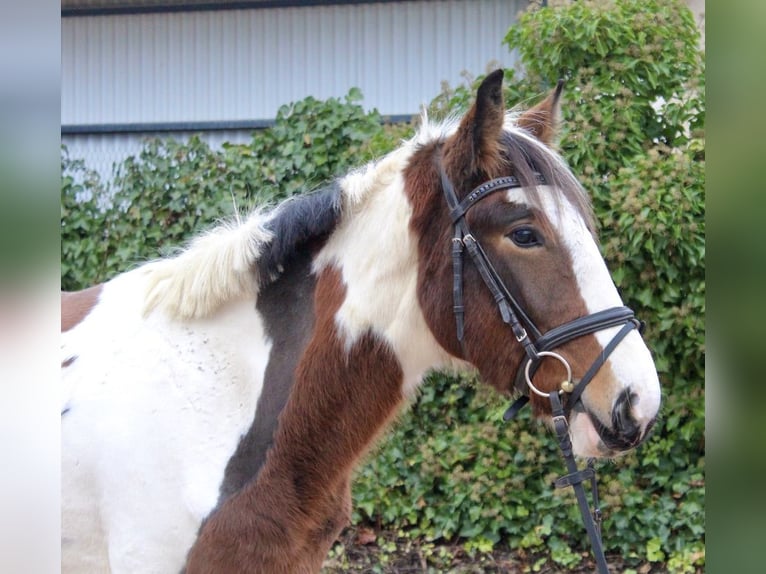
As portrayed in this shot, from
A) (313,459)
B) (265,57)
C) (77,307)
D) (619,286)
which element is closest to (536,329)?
(313,459)

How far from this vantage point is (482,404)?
485 cm

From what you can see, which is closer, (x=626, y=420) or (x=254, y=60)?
(x=626, y=420)

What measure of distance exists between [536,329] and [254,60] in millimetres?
7615

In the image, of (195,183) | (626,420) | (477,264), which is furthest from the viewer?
(195,183)

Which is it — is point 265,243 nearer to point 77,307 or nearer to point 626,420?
point 77,307

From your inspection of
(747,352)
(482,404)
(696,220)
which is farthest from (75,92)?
(747,352)

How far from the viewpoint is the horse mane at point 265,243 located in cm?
239

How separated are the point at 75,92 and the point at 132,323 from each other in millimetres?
7845

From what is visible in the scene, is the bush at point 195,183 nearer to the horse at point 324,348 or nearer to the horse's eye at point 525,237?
the horse at point 324,348

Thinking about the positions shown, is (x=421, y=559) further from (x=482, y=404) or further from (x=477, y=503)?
(x=482, y=404)

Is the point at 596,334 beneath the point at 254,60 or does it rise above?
beneath

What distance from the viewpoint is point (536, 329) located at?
2119 mm

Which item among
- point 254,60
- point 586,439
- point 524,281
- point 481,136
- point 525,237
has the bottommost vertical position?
point 586,439

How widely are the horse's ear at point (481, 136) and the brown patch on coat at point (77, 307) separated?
4.23 ft
